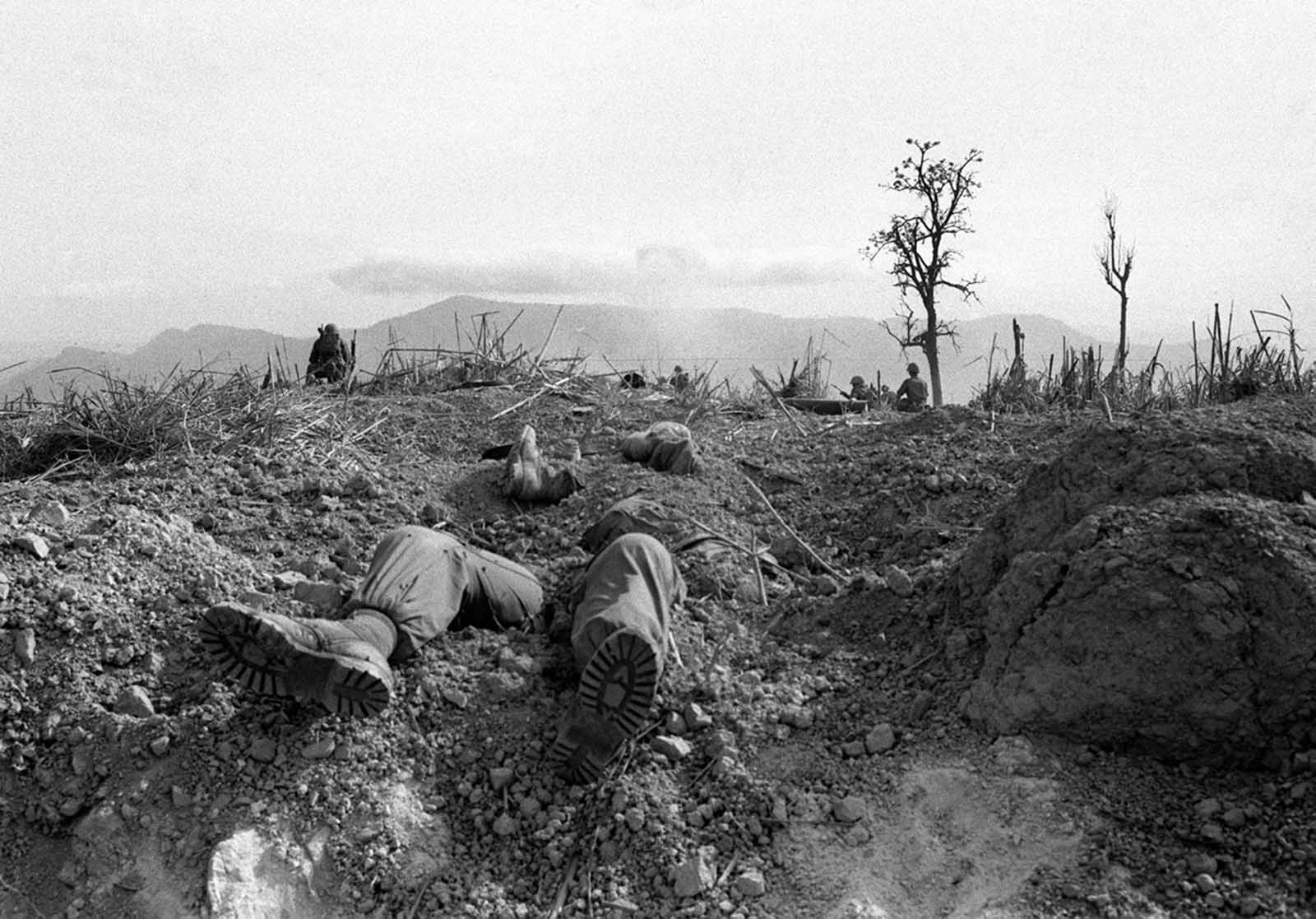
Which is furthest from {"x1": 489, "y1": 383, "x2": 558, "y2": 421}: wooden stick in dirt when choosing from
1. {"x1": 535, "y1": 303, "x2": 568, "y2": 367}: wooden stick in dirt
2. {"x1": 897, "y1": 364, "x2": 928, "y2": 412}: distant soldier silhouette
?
{"x1": 897, "y1": 364, "x2": 928, "y2": 412}: distant soldier silhouette

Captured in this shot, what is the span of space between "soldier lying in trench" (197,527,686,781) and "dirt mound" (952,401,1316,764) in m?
0.97

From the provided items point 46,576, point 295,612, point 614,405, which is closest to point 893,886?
point 295,612

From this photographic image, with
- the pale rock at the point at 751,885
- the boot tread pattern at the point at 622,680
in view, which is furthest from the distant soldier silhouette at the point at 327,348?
the pale rock at the point at 751,885

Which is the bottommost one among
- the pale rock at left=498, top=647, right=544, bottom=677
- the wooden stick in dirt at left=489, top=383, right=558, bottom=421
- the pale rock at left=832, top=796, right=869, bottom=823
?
the pale rock at left=832, top=796, right=869, bottom=823

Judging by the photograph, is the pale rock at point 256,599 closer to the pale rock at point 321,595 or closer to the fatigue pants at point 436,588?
the pale rock at point 321,595

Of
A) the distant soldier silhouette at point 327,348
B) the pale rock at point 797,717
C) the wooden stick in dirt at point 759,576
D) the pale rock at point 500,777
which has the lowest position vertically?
the pale rock at point 500,777

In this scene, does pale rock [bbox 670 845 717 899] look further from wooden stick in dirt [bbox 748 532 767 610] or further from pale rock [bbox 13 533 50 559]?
pale rock [bbox 13 533 50 559]

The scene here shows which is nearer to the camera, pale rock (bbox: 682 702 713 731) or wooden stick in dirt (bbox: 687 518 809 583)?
pale rock (bbox: 682 702 713 731)

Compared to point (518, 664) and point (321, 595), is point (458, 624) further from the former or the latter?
point (321, 595)

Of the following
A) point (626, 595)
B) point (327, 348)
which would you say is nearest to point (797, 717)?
point (626, 595)

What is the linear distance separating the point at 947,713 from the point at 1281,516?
1.03 m

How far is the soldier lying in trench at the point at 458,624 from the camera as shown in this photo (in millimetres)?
2674

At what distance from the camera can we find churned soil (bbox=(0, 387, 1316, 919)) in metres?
2.59

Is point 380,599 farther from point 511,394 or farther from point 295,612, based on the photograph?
point 511,394
